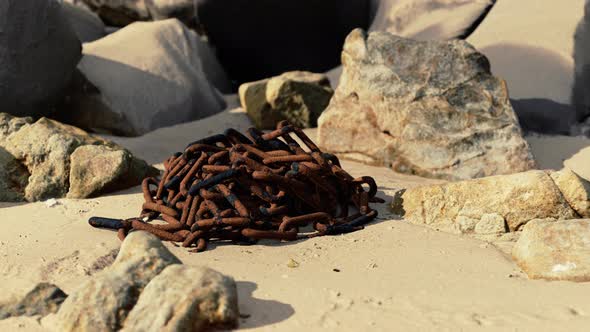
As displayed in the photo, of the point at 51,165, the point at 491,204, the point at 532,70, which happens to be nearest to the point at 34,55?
the point at 51,165

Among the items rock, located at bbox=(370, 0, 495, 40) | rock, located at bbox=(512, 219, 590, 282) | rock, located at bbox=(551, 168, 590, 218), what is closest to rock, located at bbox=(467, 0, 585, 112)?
rock, located at bbox=(370, 0, 495, 40)

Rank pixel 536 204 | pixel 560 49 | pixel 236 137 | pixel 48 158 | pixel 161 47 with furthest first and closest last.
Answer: pixel 161 47 < pixel 560 49 < pixel 48 158 < pixel 236 137 < pixel 536 204

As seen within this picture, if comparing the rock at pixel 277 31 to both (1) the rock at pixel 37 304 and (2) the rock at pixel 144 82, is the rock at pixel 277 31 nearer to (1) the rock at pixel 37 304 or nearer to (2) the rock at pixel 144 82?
(2) the rock at pixel 144 82

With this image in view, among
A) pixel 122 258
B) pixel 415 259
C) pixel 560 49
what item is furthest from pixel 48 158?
pixel 560 49

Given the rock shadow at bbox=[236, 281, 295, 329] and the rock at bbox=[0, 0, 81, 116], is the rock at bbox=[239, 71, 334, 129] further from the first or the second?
the rock shadow at bbox=[236, 281, 295, 329]

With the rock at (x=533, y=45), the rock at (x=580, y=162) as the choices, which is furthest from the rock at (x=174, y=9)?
the rock at (x=580, y=162)

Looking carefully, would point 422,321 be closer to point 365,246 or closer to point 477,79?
point 365,246
